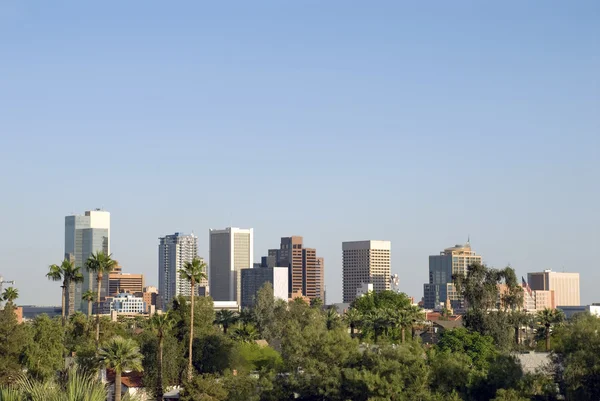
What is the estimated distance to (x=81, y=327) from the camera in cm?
12100

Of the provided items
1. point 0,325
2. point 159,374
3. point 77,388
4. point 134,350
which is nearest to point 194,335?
point 159,374

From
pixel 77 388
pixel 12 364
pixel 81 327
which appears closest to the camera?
pixel 77 388

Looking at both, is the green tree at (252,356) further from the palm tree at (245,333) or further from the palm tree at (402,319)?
the palm tree at (402,319)

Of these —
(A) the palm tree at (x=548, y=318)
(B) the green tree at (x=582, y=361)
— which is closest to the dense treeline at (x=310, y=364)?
(B) the green tree at (x=582, y=361)

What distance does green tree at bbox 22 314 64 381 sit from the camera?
90.3m

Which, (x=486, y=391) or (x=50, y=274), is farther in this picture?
(x=50, y=274)

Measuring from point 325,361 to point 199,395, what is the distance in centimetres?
980

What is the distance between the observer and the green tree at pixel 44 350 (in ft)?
296

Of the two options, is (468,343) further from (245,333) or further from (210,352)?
(210,352)

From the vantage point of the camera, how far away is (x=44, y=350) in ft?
305

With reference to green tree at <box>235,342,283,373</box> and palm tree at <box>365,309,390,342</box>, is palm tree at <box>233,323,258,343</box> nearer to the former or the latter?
green tree at <box>235,342,283,373</box>

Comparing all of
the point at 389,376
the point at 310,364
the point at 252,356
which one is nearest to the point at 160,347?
the point at 252,356

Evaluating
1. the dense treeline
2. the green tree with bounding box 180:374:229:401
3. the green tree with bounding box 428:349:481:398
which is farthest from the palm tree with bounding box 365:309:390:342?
the green tree with bounding box 428:349:481:398

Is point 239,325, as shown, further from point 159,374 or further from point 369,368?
point 369,368
